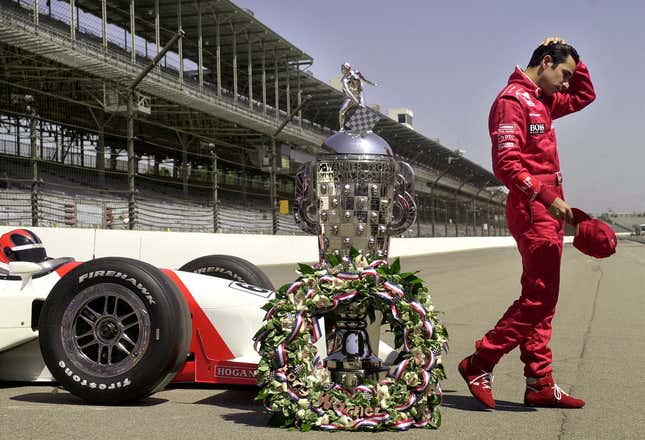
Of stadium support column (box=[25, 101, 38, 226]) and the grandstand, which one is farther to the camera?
the grandstand

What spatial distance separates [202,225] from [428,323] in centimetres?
1895

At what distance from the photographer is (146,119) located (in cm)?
3262

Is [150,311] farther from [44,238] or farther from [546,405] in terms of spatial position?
[44,238]

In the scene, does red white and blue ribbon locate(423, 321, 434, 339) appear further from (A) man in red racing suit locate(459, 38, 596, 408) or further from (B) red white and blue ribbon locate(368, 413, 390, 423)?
(A) man in red racing suit locate(459, 38, 596, 408)

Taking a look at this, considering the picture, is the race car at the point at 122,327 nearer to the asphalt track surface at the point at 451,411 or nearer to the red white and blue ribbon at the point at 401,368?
the asphalt track surface at the point at 451,411

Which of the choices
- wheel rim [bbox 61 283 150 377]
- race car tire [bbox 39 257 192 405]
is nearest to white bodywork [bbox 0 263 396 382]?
race car tire [bbox 39 257 192 405]

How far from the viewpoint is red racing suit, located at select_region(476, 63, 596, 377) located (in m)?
3.67

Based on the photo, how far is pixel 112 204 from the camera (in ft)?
61.0

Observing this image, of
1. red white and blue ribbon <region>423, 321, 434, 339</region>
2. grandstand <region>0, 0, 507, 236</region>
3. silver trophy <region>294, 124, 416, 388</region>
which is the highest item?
grandstand <region>0, 0, 507, 236</region>

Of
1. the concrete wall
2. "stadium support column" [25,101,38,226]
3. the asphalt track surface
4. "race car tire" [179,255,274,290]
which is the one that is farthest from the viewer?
the concrete wall

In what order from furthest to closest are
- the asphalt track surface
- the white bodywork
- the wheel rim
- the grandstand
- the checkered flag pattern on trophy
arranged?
the grandstand, the checkered flag pattern on trophy, the white bodywork, the wheel rim, the asphalt track surface

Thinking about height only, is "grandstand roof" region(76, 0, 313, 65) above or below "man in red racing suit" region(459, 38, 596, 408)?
above

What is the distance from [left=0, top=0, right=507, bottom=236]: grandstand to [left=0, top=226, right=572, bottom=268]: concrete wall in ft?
1.86

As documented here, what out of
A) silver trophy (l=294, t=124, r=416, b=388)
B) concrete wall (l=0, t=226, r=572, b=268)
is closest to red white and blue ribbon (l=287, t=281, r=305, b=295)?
silver trophy (l=294, t=124, r=416, b=388)
